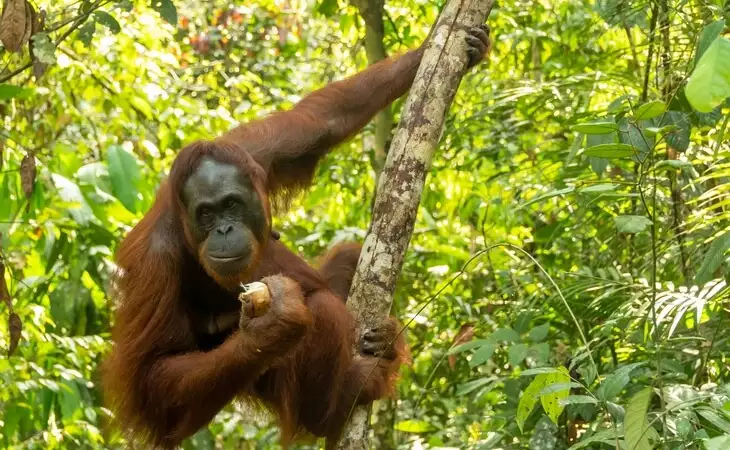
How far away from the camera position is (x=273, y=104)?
686 cm

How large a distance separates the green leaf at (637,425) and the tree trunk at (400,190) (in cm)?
80

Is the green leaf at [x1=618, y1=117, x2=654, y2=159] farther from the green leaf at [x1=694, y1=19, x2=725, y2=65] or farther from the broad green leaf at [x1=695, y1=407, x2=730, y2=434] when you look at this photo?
the broad green leaf at [x1=695, y1=407, x2=730, y2=434]

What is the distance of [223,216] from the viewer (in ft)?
9.78

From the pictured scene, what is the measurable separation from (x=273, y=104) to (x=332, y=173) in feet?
5.36

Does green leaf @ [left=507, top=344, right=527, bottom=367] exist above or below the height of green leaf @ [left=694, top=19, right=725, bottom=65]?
below

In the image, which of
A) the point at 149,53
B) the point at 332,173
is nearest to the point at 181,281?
the point at 332,173

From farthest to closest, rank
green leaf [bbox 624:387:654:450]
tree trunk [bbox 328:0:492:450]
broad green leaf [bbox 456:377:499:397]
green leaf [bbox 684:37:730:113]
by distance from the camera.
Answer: broad green leaf [bbox 456:377:499:397] → tree trunk [bbox 328:0:492:450] → green leaf [bbox 624:387:654:450] → green leaf [bbox 684:37:730:113]

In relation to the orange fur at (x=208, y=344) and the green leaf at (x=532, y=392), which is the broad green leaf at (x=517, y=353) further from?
the green leaf at (x=532, y=392)

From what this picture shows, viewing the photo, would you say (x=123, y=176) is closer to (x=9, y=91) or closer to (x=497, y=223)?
(x=9, y=91)

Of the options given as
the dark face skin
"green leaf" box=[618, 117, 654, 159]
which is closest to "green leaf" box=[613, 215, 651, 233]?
"green leaf" box=[618, 117, 654, 159]

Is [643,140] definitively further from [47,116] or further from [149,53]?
[47,116]

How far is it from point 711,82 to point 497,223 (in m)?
3.33

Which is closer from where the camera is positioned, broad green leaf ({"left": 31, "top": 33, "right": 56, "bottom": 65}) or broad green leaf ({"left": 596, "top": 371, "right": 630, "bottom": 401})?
broad green leaf ({"left": 596, "top": 371, "right": 630, "bottom": 401})

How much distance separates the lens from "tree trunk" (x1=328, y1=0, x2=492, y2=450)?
2.66 meters
